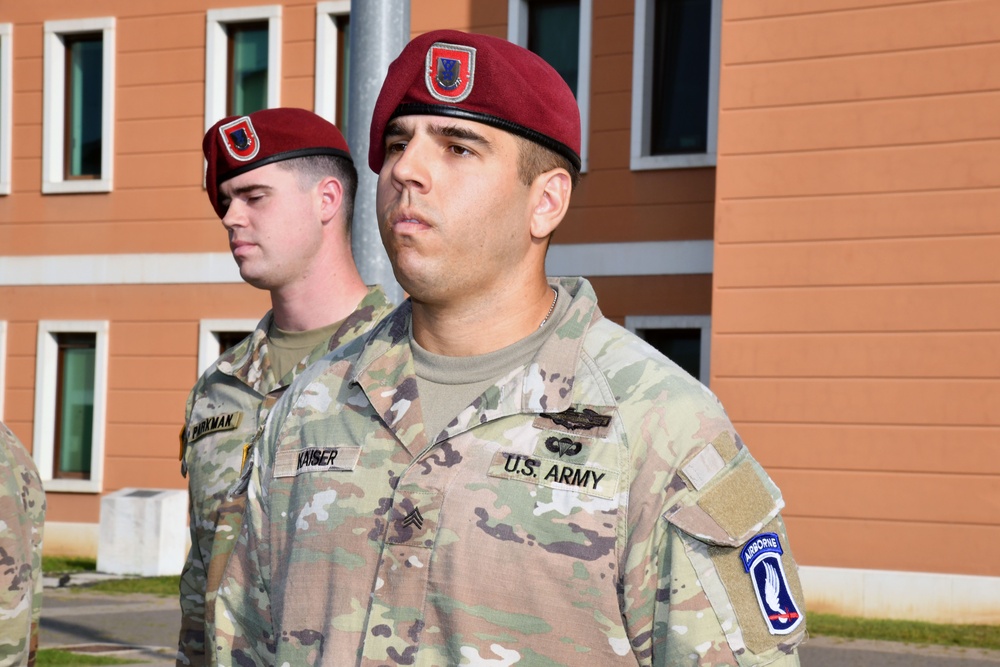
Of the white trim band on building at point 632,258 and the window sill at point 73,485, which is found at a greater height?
the white trim band on building at point 632,258

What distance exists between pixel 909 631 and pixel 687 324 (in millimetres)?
3493

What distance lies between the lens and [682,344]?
44.4ft

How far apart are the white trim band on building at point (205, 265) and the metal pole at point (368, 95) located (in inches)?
323

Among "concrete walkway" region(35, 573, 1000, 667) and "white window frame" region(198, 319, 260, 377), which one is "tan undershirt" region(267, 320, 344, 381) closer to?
"concrete walkway" region(35, 573, 1000, 667)

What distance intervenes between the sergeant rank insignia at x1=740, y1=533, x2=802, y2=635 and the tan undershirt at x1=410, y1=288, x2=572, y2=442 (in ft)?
1.52

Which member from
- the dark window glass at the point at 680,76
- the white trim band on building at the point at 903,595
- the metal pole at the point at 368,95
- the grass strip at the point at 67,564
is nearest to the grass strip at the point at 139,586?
the grass strip at the point at 67,564

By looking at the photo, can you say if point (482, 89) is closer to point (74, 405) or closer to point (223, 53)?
point (223, 53)

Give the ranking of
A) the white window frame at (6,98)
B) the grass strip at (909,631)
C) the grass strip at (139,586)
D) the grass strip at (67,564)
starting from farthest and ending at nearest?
the white window frame at (6,98)
the grass strip at (67,564)
the grass strip at (139,586)
the grass strip at (909,631)

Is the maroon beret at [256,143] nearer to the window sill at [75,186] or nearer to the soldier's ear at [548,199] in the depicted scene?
the soldier's ear at [548,199]

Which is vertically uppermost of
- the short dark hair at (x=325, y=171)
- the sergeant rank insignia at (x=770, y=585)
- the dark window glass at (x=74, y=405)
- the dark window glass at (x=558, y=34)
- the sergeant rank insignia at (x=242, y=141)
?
the dark window glass at (x=558, y=34)

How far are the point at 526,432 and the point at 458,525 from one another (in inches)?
6.8

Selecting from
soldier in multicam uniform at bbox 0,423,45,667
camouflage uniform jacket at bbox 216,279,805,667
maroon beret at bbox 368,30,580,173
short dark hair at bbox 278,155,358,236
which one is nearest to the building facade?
short dark hair at bbox 278,155,358,236

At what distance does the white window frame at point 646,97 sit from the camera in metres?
13.2

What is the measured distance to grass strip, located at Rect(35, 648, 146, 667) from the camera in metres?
8.63
